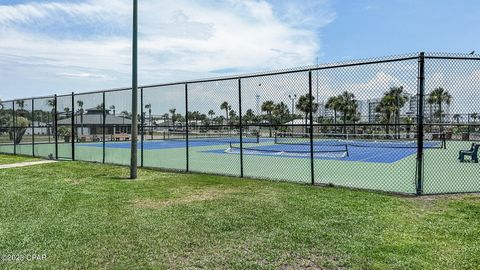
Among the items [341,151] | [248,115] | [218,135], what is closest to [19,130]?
[248,115]

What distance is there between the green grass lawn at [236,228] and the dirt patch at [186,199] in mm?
20

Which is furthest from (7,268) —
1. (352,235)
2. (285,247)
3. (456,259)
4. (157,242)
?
(456,259)

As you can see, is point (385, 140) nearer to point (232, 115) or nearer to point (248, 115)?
point (248, 115)

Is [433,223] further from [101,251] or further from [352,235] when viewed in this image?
[101,251]

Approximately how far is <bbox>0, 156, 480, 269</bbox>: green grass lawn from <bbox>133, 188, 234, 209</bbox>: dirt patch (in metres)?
0.02

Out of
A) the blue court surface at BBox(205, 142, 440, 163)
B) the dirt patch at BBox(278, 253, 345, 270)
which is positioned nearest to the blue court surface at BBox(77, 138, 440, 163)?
the blue court surface at BBox(205, 142, 440, 163)

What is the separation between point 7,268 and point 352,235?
4.15 m

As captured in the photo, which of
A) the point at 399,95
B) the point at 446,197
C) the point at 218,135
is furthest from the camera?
the point at 218,135

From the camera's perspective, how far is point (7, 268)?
14.0ft

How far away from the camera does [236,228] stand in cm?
580

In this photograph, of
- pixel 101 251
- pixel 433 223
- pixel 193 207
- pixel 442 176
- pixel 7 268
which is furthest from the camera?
pixel 442 176

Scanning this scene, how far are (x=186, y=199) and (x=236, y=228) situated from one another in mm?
2324

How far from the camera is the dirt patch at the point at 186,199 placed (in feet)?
24.5

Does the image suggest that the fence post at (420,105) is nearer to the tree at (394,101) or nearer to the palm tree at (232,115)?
the tree at (394,101)
